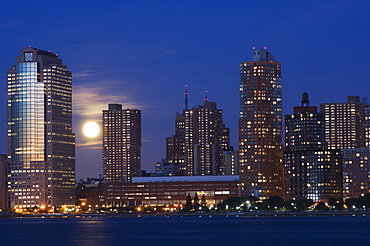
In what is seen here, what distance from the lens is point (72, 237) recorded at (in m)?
197

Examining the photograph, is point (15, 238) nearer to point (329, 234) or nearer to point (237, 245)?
point (237, 245)

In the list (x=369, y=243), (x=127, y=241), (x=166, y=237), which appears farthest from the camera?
(x=166, y=237)

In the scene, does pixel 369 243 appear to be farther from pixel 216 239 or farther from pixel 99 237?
pixel 99 237

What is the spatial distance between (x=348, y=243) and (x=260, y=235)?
29.9m

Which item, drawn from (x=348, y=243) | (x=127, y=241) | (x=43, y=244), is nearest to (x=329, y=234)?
(x=348, y=243)

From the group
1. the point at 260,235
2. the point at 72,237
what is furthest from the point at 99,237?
the point at 260,235

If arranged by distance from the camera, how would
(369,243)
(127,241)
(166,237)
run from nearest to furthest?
(369,243)
(127,241)
(166,237)

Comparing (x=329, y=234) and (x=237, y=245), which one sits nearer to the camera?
(x=237, y=245)

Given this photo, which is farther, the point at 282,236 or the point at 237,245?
the point at 282,236

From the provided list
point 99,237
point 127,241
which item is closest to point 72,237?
point 99,237

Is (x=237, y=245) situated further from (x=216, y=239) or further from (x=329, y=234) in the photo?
(x=329, y=234)

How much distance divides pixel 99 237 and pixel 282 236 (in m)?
40.1

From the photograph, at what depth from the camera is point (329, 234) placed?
198750mm

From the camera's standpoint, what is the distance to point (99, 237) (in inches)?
7800
